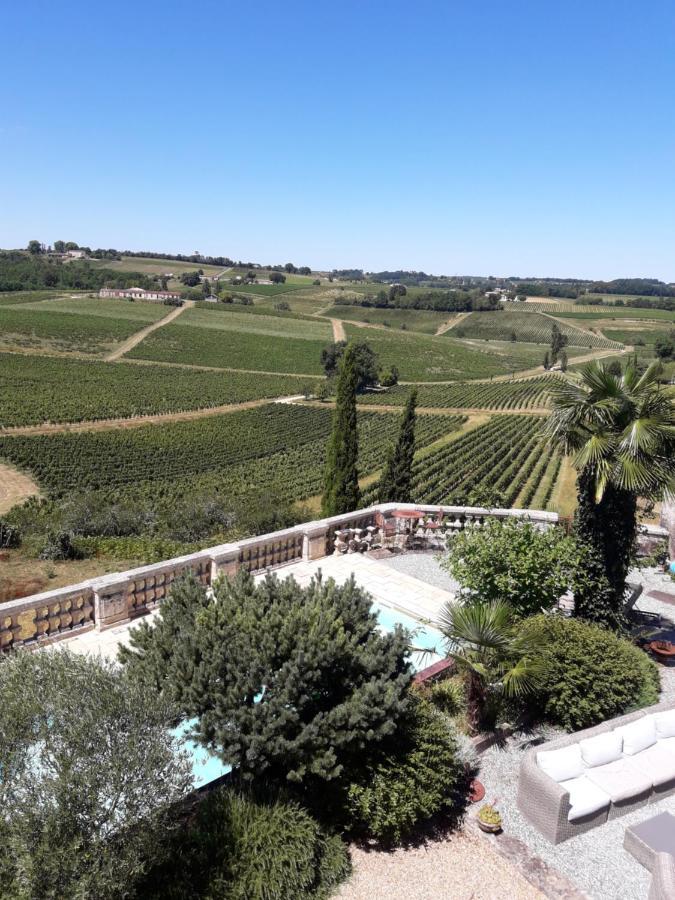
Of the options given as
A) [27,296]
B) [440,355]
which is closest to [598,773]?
[440,355]

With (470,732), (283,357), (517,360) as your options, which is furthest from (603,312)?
(470,732)

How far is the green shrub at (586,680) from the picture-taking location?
27.7 ft

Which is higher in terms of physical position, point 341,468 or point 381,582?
point 341,468

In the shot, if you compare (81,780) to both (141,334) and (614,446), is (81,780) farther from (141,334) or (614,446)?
(141,334)

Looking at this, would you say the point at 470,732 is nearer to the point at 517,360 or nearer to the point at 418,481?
the point at 418,481

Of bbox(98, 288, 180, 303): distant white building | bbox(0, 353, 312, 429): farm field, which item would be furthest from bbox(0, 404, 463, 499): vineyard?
bbox(98, 288, 180, 303): distant white building

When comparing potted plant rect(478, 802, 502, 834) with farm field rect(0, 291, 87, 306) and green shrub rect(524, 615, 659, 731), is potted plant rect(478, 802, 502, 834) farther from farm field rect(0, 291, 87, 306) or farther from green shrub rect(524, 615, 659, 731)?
farm field rect(0, 291, 87, 306)

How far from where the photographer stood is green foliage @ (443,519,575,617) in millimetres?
9516

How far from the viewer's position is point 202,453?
54188 millimetres

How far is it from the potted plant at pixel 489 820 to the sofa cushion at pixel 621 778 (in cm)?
137

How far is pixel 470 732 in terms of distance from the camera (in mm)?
8359

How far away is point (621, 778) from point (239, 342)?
124 metres

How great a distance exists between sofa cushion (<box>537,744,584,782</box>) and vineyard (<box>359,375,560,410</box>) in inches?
2911

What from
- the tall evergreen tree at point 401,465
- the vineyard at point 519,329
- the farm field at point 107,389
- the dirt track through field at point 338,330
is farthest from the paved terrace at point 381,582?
the vineyard at point 519,329
